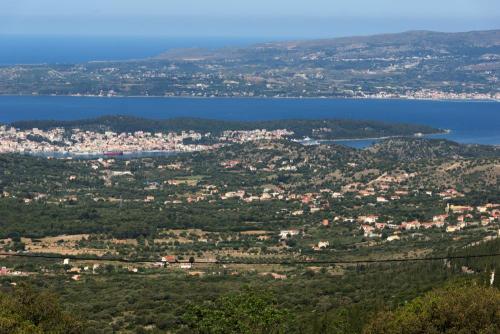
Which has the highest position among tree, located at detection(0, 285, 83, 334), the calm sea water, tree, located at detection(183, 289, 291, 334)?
tree, located at detection(0, 285, 83, 334)

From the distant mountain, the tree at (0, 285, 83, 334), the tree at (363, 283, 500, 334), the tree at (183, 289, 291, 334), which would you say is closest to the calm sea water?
the distant mountain

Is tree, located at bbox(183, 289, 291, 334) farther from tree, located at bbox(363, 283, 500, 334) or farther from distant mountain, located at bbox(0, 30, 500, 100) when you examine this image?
distant mountain, located at bbox(0, 30, 500, 100)

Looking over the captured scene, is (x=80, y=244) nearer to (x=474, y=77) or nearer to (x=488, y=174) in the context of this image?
(x=488, y=174)

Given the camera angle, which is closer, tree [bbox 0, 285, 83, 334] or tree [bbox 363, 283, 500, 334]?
tree [bbox 363, 283, 500, 334]

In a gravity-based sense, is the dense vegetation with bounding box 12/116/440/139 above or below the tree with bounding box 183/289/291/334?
below

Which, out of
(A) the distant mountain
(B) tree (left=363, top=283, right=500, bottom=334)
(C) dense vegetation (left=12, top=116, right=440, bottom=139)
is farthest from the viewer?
(A) the distant mountain

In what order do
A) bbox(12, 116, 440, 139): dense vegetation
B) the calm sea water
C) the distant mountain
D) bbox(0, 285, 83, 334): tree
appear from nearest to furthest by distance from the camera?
bbox(0, 285, 83, 334): tree, bbox(12, 116, 440, 139): dense vegetation, the calm sea water, the distant mountain

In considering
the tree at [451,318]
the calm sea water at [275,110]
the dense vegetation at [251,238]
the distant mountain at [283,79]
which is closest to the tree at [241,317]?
the dense vegetation at [251,238]
